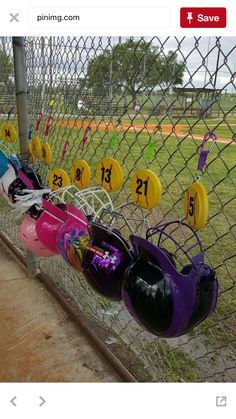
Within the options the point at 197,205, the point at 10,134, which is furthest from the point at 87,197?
the point at 10,134

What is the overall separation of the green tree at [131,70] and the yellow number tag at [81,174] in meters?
0.32

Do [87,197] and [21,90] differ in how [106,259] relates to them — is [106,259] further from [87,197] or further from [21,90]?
[21,90]

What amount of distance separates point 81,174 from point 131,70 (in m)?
0.47

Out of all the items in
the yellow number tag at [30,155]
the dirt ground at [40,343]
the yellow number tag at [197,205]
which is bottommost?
the dirt ground at [40,343]

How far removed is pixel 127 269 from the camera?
1.04 m

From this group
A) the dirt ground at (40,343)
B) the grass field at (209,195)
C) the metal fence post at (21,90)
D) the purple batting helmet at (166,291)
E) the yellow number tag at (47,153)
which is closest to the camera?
the purple batting helmet at (166,291)

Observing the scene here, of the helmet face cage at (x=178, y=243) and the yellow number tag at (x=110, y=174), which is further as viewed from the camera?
the yellow number tag at (x=110, y=174)

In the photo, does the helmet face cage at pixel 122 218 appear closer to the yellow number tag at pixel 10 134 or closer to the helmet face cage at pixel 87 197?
the helmet face cage at pixel 87 197

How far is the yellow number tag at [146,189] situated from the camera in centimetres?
111

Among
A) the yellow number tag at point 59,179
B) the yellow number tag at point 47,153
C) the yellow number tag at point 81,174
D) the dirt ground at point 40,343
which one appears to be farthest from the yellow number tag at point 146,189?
the dirt ground at point 40,343

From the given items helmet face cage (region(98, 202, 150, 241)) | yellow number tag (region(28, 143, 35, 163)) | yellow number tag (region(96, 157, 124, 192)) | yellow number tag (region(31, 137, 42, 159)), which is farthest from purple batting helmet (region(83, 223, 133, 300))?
yellow number tag (region(28, 143, 35, 163))

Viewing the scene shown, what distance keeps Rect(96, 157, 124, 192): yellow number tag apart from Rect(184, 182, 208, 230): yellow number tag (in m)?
0.32

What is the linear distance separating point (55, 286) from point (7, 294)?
0.26 metres
